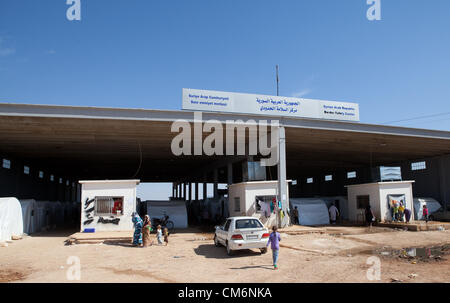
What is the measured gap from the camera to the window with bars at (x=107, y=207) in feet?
64.1

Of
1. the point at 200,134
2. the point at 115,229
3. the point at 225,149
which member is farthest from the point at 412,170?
the point at 115,229

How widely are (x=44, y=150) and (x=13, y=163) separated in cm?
522

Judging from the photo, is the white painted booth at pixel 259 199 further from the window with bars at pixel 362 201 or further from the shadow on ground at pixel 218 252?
the window with bars at pixel 362 201

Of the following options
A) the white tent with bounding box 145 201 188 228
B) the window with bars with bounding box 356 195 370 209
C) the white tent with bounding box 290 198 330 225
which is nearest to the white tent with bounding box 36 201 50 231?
the white tent with bounding box 145 201 188 228

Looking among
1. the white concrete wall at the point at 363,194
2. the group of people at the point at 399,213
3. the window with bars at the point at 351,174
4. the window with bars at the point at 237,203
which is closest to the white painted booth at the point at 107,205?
the window with bars at the point at 237,203

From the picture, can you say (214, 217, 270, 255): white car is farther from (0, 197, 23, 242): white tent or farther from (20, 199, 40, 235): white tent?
(20, 199, 40, 235): white tent

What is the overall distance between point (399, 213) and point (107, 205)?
19438 mm

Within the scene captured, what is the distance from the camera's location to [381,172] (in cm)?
2984

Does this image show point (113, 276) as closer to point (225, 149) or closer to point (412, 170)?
point (225, 149)

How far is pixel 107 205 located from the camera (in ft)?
64.3

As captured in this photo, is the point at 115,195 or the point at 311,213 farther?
the point at 311,213

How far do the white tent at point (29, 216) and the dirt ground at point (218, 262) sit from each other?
16.0 feet

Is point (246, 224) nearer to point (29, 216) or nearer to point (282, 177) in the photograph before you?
point (282, 177)

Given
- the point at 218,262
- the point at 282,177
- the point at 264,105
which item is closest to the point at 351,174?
the point at 282,177
